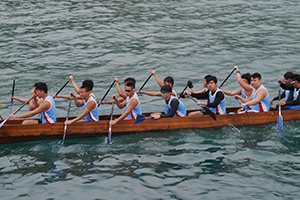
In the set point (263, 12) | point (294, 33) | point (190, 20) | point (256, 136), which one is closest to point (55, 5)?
point (190, 20)

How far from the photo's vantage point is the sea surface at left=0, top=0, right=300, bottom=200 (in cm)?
1010

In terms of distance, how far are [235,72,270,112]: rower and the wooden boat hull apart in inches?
15.4

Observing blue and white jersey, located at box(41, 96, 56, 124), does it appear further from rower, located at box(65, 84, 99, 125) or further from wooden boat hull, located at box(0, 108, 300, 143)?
rower, located at box(65, 84, 99, 125)

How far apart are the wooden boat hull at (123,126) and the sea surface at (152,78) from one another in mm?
242

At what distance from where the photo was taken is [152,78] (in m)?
19.8

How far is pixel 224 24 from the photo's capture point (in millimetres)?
25844

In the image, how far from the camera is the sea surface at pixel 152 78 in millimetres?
10102

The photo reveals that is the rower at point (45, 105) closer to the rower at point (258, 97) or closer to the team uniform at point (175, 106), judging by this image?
the team uniform at point (175, 106)

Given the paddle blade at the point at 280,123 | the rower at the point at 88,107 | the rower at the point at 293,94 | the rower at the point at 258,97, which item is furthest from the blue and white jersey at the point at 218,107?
the rower at the point at 88,107

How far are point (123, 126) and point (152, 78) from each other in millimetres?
7038

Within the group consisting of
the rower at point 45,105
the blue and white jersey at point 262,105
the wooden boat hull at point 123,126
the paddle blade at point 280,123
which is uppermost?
the rower at point 45,105

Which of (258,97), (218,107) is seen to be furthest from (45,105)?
(258,97)

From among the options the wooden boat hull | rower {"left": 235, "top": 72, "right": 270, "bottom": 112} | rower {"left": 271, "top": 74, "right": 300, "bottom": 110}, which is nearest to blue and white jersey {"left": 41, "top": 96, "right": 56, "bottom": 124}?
the wooden boat hull

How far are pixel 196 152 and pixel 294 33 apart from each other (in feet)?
51.2
